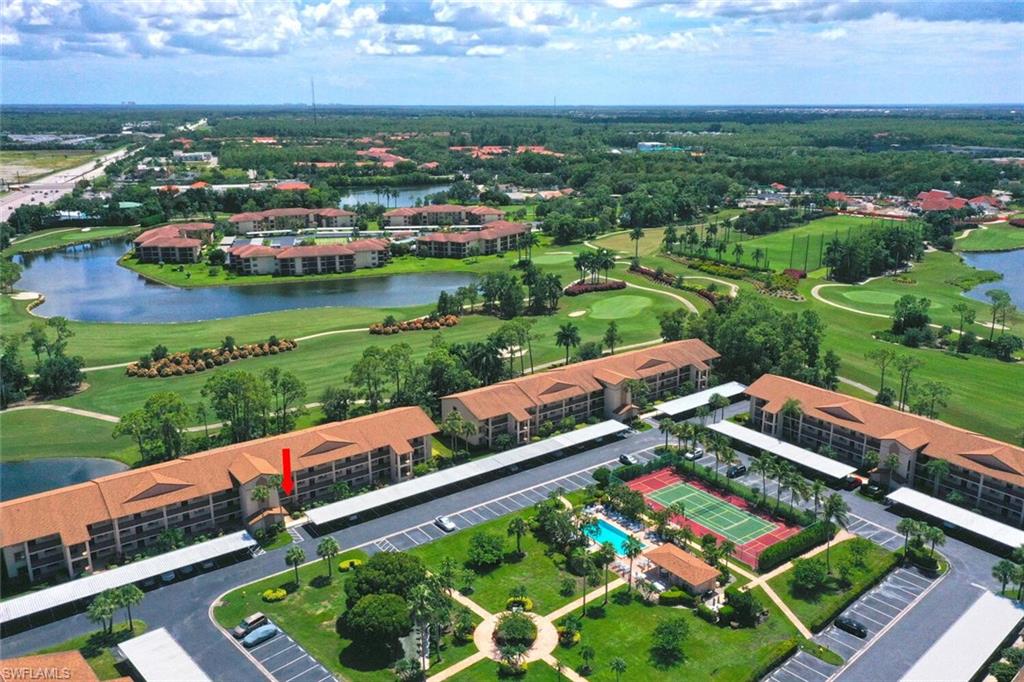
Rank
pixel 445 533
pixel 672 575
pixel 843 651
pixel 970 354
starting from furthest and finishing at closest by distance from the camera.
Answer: pixel 970 354, pixel 445 533, pixel 672 575, pixel 843 651

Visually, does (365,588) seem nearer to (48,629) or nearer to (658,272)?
(48,629)

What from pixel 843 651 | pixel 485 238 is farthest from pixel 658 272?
pixel 843 651

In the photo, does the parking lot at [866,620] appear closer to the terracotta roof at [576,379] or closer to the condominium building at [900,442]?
the condominium building at [900,442]

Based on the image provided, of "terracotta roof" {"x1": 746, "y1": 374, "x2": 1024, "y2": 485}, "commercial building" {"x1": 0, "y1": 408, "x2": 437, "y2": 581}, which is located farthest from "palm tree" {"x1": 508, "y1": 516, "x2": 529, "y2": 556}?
"terracotta roof" {"x1": 746, "y1": 374, "x2": 1024, "y2": 485}

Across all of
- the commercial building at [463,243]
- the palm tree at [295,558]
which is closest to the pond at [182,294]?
the commercial building at [463,243]

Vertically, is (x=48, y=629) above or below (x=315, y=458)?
below

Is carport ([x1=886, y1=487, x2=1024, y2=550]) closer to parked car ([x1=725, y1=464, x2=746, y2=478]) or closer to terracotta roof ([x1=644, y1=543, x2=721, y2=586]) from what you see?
parked car ([x1=725, y1=464, x2=746, y2=478])
